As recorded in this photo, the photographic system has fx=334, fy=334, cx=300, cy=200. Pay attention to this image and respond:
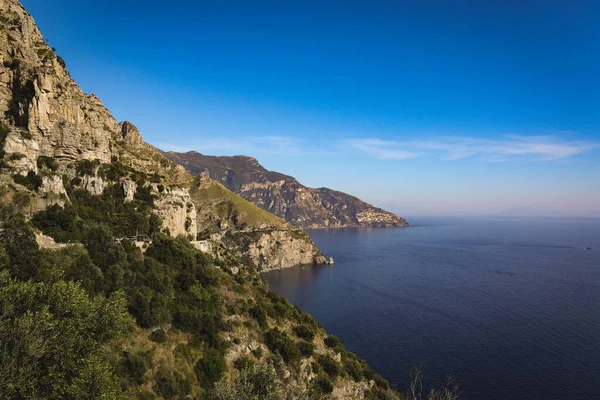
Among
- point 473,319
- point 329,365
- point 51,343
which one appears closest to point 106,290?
point 51,343

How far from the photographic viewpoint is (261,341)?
139ft

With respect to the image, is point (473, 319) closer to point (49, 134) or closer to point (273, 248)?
point (49, 134)

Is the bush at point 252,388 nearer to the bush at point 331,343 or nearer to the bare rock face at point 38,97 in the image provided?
the bush at point 331,343

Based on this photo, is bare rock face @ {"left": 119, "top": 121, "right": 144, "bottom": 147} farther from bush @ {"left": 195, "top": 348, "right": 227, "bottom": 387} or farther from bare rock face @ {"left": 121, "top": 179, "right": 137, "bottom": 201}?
bush @ {"left": 195, "top": 348, "right": 227, "bottom": 387}

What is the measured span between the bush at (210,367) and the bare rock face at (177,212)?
80.7ft

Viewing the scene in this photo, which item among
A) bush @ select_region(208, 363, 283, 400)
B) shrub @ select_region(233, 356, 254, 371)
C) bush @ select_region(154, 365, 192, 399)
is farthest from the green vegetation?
bush @ select_region(208, 363, 283, 400)

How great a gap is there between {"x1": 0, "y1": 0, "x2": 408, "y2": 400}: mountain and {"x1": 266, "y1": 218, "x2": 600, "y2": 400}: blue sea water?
917 inches

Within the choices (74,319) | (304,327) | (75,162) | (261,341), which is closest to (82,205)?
(75,162)

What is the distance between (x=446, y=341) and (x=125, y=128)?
325ft

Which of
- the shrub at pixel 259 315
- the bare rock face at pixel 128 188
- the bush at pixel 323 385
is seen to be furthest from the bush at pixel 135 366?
the bare rock face at pixel 128 188

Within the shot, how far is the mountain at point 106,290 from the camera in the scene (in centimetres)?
2108

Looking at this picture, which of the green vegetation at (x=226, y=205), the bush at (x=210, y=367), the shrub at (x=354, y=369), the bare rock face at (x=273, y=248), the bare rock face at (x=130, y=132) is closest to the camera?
the bush at (x=210, y=367)

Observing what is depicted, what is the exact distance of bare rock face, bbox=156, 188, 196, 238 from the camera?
2114 inches

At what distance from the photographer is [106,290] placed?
104 ft
